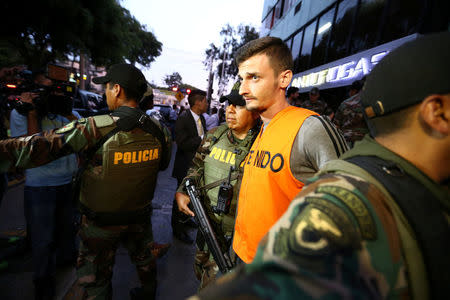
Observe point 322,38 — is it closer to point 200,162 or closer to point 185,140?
point 185,140

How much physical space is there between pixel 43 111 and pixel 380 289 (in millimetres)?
2938

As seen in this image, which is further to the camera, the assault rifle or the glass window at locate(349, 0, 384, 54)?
the glass window at locate(349, 0, 384, 54)

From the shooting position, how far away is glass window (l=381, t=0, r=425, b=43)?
574 centimetres

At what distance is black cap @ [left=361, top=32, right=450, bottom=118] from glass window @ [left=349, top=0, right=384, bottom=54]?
27.5 ft

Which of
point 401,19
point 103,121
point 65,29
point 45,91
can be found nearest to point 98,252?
point 103,121

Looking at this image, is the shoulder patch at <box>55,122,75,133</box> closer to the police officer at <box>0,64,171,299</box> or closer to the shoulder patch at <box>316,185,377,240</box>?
the police officer at <box>0,64,171,299</box>

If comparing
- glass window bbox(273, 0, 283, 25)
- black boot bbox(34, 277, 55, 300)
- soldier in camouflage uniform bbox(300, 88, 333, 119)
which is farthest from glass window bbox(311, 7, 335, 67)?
black boot bbox(34, 277, 55, 300)

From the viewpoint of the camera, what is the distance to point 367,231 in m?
0.46

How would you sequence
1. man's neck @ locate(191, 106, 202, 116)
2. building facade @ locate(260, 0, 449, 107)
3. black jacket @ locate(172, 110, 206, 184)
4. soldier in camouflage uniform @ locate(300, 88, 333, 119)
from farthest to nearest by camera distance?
building facade @ locate(260, 0, 449, 107)
soldier in camouflage uniform @ locate(300, 88, 333, 119)
man's neck @ locate(191, 106, 202, 116)
black jacket @ locate(172, 110, 206, 184)

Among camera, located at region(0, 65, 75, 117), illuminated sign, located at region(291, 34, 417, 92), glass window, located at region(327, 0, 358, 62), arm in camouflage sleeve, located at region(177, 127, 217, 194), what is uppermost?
glass window, located at region(327, 0, 358, 62)

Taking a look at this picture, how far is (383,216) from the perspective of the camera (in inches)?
19.2

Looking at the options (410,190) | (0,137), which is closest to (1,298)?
(0,137)

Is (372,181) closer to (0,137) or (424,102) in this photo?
(424,102)

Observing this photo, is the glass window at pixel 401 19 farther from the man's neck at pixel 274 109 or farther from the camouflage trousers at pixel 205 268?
the camouflage trousers at pixel 205 268
